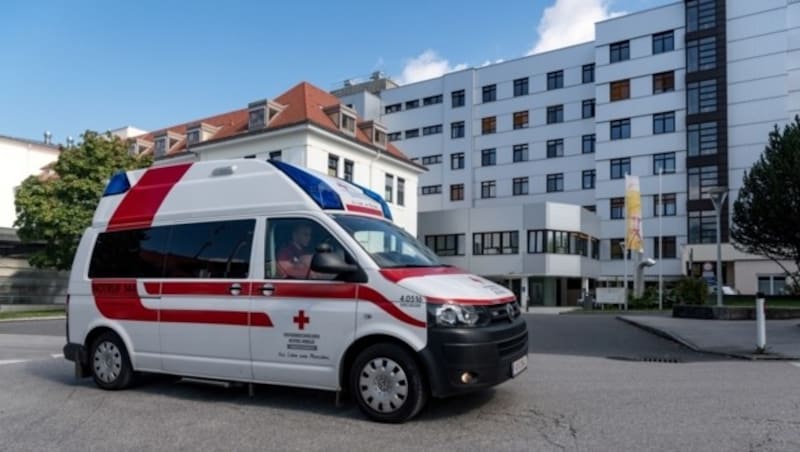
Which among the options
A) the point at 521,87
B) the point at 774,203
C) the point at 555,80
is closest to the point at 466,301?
the point at 774,203

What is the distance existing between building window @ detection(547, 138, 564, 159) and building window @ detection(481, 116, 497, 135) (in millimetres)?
5445

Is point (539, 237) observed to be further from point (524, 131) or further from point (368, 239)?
point (368, 239)

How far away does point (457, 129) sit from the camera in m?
61.8

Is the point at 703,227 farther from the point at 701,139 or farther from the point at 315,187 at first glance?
the point at 315,187

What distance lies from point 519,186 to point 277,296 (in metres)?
54.6

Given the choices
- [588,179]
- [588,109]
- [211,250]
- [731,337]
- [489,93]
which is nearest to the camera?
[211,250]

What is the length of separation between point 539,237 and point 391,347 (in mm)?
43547

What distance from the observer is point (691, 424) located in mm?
5637

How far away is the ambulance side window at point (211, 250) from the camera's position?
265 inches

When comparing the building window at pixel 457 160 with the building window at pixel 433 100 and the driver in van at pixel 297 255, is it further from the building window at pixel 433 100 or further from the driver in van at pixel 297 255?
the driver in van at pixel 297 255

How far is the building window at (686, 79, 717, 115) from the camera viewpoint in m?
49.8

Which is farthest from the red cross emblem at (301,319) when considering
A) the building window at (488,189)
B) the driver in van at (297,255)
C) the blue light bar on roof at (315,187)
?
the building window at (488,189)

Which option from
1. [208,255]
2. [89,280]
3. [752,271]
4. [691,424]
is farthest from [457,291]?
[752,271]

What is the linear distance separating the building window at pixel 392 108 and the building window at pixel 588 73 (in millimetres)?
17822
